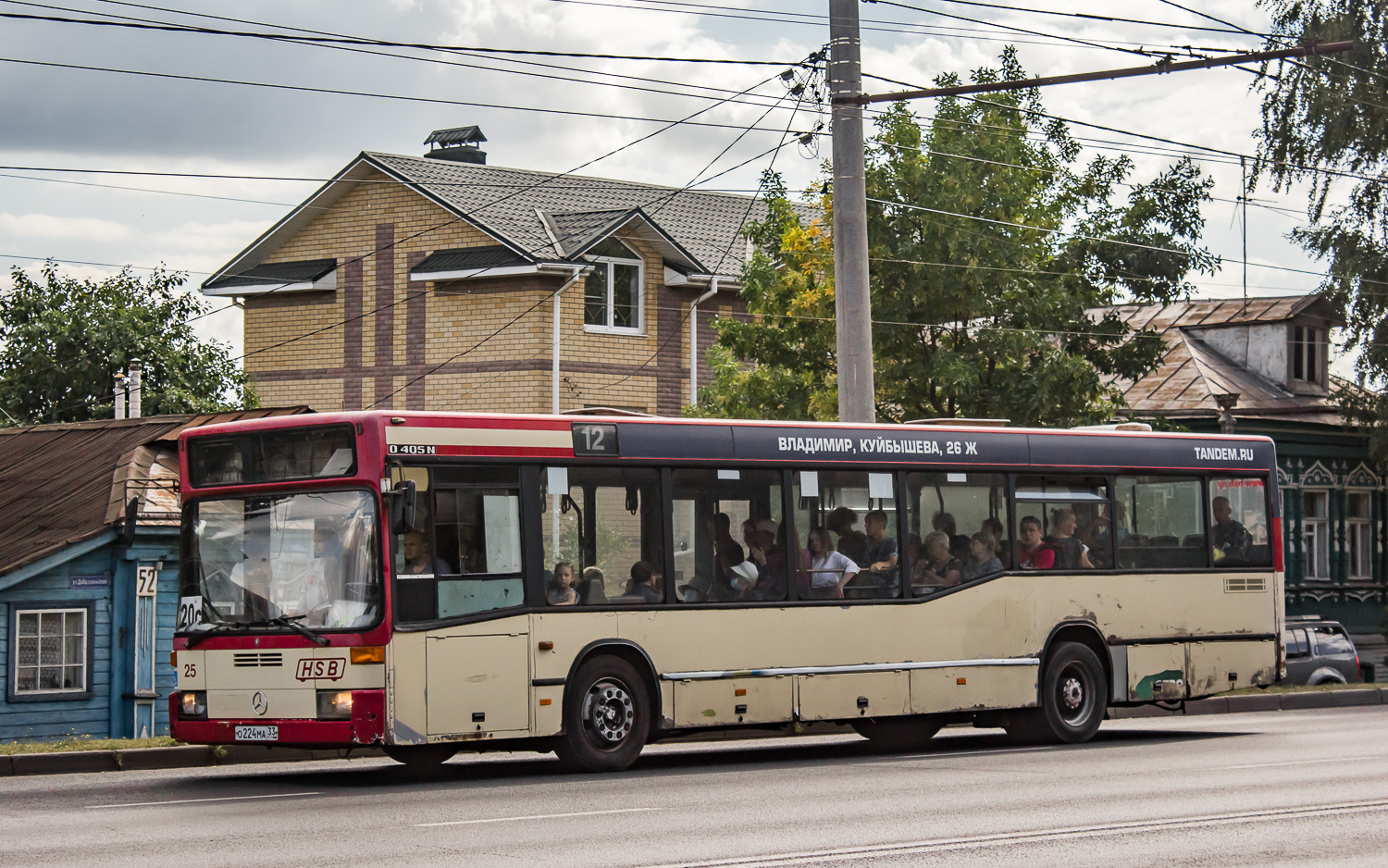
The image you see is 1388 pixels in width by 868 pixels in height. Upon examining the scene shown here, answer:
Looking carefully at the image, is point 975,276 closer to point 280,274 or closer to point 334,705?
point 334,705

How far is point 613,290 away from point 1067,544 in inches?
742

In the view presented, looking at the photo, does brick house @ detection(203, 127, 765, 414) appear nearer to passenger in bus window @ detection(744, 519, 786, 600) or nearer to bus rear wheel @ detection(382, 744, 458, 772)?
passenger in bus window @ detection(744, 519, 786, 600)

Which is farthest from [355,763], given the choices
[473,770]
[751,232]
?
[751,232]

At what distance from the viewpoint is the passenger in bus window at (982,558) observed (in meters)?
16.5

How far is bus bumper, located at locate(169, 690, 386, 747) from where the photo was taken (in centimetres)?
1269

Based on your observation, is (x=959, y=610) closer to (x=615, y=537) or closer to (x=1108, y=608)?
(x=1108, y=608)

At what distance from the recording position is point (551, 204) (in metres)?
36.8

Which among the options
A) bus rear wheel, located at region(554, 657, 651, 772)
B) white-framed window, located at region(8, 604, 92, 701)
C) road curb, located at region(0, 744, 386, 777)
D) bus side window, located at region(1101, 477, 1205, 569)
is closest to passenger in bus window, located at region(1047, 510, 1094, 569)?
bus side window, located at region(1101, 477, 1205, 569)

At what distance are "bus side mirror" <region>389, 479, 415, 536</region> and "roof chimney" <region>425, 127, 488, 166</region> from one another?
2766 centimetres

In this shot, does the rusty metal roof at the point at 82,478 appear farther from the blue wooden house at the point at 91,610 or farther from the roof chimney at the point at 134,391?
the roof chimney at the point at 134,391

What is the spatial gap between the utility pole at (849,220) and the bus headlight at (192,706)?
7436 millimetres

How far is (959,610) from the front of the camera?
53.9 ft

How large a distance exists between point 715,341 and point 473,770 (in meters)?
22.3

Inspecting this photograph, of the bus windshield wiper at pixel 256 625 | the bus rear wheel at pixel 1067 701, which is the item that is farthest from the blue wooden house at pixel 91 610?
the bus rear wheel at pixel 1067 701
